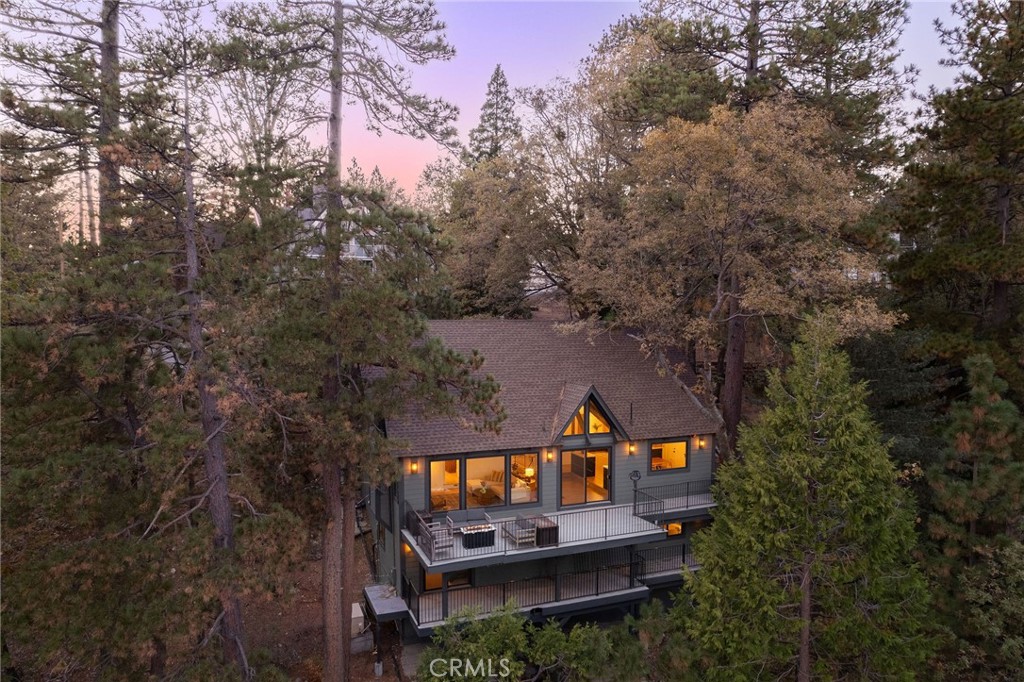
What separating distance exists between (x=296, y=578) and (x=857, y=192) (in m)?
24.2

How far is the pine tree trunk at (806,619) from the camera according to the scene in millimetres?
11469

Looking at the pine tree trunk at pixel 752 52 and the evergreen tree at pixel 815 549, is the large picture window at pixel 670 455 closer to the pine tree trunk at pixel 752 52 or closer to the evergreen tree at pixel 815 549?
the evergreen tree at pixel 815 549

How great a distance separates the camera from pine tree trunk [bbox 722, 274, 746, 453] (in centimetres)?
1891

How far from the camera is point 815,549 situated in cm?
1110

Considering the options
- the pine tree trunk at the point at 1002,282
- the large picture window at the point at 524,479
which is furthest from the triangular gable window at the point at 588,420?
the pine tree trunk at the point at 1002,282

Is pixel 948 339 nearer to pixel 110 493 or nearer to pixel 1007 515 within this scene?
pixel 1007 515

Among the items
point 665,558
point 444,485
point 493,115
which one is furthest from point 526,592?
point 493,115

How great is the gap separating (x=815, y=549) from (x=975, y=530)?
510 cm

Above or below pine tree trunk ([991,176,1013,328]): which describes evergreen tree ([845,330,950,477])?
below

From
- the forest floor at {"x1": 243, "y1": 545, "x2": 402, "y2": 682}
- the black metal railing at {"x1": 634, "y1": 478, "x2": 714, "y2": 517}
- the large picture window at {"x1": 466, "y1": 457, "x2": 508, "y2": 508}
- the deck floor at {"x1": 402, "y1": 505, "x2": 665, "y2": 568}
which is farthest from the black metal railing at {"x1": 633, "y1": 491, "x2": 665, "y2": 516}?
the forest floor at {"x1": 243, "y1": 545, "x2": 402, "y2": 682}

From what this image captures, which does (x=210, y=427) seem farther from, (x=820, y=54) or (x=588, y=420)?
(x=820, y=54)

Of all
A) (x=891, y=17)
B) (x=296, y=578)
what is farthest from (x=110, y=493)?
(x=891, y=17)

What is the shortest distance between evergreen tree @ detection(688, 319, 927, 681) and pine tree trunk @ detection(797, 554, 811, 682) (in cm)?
2

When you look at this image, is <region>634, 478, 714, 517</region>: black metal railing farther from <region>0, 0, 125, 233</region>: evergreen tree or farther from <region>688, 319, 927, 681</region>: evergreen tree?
<region>0, 0, 125, 233</region>: evergreen tree
